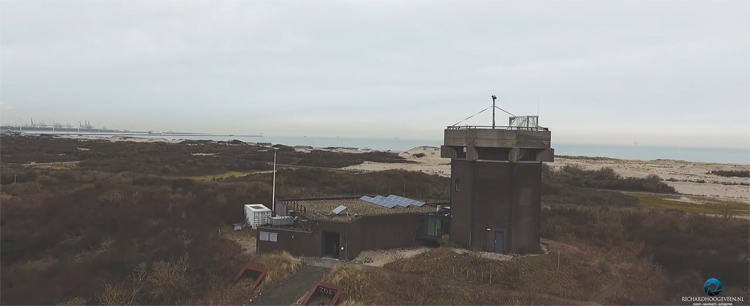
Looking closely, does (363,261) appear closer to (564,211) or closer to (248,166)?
(564,211)

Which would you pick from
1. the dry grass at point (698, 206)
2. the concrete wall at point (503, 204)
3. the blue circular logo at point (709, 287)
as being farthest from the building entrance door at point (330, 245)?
the dry grass at point (698, 206)

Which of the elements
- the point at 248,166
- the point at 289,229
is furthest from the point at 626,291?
the point at 248,166

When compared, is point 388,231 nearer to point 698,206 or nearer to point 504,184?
point 504,184

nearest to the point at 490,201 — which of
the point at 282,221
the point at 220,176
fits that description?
the point at 282,221

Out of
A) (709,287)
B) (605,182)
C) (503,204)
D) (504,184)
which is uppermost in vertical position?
(504,184)

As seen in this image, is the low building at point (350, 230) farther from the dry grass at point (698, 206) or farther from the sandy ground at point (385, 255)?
the dry grass at point (698, 206)

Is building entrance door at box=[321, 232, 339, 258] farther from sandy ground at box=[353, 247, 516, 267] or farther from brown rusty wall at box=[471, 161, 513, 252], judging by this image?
brown rusty wall at box=[471, 161, 513, 252]
